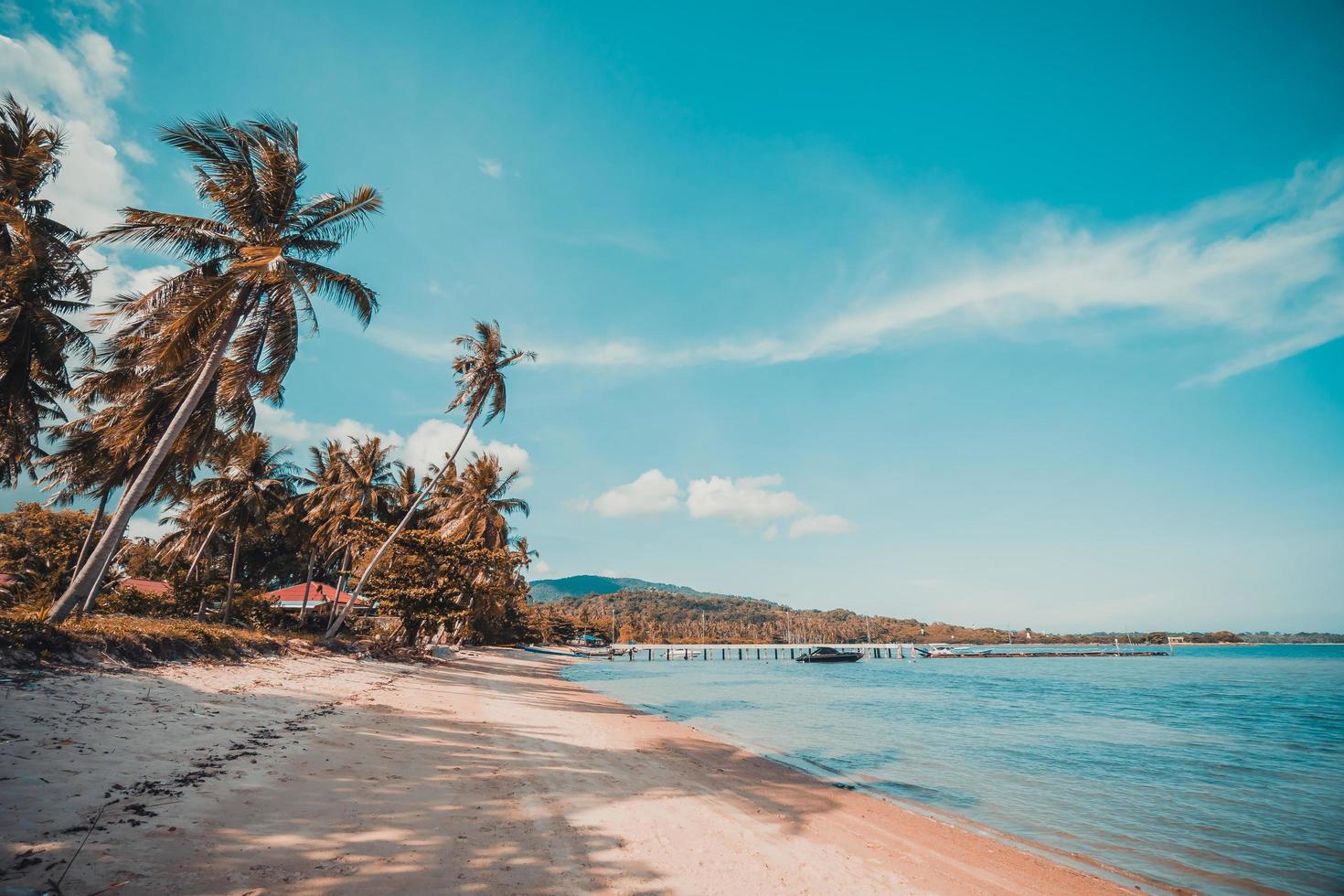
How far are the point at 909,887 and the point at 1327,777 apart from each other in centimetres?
1596

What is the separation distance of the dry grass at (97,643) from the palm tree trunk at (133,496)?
518 mm

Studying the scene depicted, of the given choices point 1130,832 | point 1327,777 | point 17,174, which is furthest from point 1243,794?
point 17,174

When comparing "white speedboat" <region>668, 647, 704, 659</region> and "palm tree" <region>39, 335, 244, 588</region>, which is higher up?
"palm tree" <region>39, 335, 244, 588</region>

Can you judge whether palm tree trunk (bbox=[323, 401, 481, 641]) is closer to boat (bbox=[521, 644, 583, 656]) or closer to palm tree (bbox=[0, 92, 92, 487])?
palm tree (bbox=[0, 92, 92, 487])

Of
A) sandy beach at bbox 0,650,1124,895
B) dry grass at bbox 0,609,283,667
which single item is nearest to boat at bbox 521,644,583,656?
dry grass at bbox 0,609,283,667

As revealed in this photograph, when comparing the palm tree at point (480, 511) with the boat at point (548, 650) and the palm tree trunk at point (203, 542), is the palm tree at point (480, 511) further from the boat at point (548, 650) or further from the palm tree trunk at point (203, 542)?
the boat at point (548, 650)

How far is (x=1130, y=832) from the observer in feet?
29.9

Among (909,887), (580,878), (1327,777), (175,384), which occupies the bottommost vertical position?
(1327,777)

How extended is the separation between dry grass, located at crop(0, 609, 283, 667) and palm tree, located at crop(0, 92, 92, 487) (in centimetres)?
670

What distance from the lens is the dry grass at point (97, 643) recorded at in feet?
27.7

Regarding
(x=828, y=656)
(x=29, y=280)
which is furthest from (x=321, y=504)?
(x=828, y=656)

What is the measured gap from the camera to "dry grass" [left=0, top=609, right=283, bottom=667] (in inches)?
332

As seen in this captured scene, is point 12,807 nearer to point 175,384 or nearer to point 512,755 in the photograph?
point 512,755

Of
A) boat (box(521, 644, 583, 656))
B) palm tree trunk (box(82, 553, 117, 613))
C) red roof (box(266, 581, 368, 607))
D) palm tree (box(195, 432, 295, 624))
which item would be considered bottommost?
boat (box(521, 644, 583, 656))
